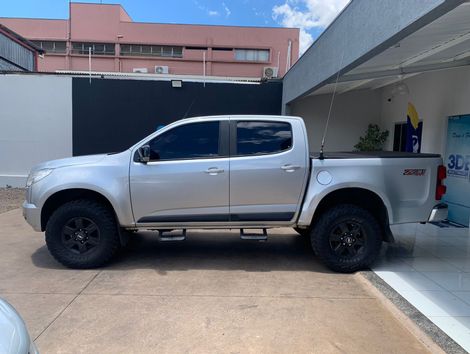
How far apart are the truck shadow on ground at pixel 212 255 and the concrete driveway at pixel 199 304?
0.02 m

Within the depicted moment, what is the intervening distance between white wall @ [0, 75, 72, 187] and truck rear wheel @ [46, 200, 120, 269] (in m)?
8.09

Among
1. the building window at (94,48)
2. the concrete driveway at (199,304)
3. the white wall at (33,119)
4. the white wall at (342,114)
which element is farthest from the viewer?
the building window at (94,48)

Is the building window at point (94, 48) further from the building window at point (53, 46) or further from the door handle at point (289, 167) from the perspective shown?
the door handle at point (289, 167)

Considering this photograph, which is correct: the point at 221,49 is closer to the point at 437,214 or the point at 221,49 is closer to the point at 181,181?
the point at 181,181

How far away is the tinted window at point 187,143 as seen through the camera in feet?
18.1

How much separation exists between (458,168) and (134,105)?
9256 mm

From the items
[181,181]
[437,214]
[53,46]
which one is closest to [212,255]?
[181,181]

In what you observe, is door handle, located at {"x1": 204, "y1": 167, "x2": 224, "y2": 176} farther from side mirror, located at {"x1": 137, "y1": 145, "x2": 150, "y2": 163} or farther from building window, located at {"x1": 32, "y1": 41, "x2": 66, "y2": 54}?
building window, located at {"x1": 32, "y1": 41, "x2": 66, "y2": 54}

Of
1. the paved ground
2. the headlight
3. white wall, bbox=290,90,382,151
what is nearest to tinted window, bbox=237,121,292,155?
the headlight

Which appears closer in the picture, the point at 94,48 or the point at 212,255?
the point at 212,255

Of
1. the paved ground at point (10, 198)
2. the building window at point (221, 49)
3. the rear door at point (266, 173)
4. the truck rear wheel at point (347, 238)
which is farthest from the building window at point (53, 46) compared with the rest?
the truck rear wheel at point (347, 238)

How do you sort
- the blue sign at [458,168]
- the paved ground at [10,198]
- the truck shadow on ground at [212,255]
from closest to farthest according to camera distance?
the truck shadow on ground at [212,255] → the blue sign at [458,168] → the paved ground at [10,198]

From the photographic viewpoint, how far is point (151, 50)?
4356 cm

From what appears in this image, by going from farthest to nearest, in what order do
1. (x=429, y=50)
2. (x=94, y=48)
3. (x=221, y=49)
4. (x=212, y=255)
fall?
(x=221, y=49)
(x=94, y=48)
(x=429, y=50)
(x=212, y=255)
